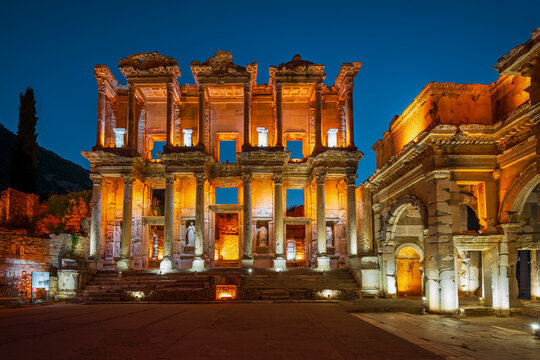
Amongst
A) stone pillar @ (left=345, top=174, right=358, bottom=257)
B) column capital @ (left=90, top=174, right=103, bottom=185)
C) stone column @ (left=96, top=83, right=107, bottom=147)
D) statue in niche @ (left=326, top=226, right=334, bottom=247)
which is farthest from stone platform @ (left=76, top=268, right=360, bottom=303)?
stone column @ (left=96, top=83, right=107, bottom=147)

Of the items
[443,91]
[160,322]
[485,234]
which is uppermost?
[443,91]

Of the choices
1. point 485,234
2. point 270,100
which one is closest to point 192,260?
point 270,100

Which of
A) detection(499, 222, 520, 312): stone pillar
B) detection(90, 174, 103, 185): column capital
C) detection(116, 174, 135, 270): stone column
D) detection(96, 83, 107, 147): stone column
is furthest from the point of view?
detection(96, 83, 107, 147): stone column

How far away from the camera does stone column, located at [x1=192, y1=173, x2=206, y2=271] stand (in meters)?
25.5

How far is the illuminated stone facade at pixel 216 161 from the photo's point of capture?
2673cm

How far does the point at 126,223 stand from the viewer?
26.6 m

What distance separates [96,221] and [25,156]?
12702mm

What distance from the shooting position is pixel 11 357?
743cm

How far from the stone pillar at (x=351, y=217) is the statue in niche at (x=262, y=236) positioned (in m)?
5.88

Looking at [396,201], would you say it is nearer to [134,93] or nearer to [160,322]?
[160,322]

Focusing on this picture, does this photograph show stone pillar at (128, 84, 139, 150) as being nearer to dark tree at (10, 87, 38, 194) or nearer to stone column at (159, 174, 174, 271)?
stone column at (159, 174, 174, 271)

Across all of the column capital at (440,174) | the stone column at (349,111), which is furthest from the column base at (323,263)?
the column capital at (440,174)

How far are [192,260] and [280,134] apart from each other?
32.5ft

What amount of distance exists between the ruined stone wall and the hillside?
35.5 m
